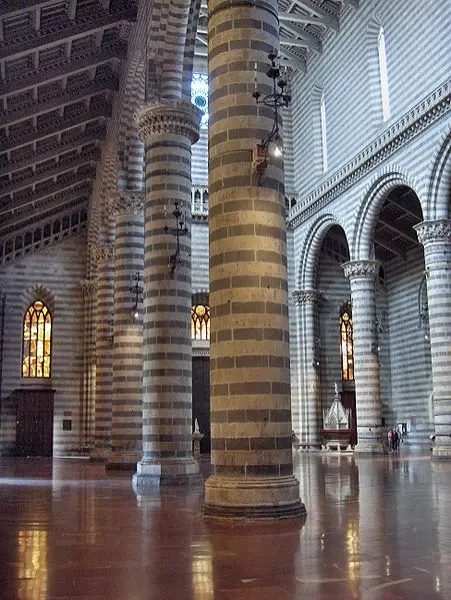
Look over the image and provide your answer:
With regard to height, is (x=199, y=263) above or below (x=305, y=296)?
above

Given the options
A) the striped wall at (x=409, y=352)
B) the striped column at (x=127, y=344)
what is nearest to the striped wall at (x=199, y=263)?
the striped wall at (x=409, y=352)

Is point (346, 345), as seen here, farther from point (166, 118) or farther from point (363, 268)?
point (166, 118)

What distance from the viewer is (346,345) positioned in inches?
1489

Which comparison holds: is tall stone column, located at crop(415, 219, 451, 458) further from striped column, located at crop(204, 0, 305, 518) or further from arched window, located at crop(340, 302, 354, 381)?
arched window, located at crop(340, 302, 354, 381)

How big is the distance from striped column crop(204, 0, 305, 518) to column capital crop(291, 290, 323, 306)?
78.3 ft

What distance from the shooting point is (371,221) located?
28.6 metres

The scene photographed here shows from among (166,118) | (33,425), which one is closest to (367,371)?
(166,118)

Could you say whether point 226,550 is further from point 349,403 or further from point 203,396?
point 349,403

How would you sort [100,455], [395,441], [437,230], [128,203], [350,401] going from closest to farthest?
[128,203] → [437,230] → [100,455] → [395,441] → [350,401]

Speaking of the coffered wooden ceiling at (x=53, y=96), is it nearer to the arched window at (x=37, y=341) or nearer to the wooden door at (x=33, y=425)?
the arched window at (x=37, y=341)

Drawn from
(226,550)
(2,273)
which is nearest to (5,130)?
(2,273)

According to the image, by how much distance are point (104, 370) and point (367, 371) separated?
10.1 metres

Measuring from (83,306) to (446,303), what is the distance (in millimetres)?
19419

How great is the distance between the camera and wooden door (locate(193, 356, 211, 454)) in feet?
112
